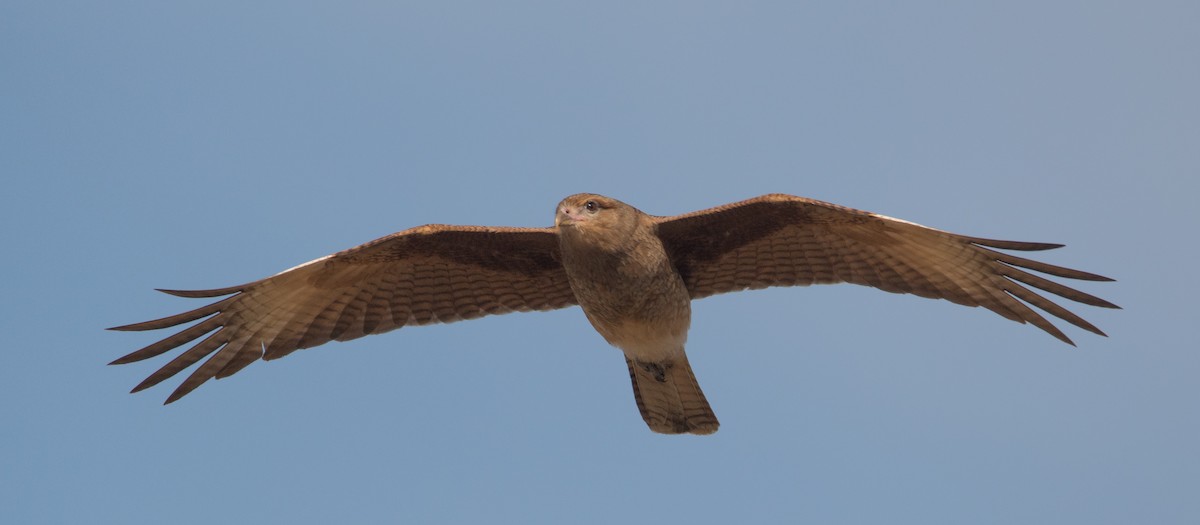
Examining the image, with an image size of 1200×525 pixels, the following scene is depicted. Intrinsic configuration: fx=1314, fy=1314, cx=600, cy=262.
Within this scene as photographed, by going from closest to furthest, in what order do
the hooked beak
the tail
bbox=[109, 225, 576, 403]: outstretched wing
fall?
the hooked beak < bbox=[109, 225, 576, 403]: outstretched wing < the tail

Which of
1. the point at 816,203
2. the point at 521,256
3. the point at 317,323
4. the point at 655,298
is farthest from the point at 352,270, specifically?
the point at 816,203

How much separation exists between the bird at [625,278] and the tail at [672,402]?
1cm

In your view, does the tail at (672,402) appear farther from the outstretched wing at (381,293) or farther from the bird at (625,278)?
the outstretched wing at (381,293)

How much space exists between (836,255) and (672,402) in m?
1.70

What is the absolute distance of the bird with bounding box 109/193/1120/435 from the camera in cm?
920

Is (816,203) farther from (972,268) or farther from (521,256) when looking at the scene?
(521,256)

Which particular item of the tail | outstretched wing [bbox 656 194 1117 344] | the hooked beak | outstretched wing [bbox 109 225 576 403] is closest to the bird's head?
the hooked beak

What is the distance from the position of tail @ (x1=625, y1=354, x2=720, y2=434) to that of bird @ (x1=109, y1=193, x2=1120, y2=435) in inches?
0.4

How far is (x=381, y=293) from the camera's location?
33.2ft

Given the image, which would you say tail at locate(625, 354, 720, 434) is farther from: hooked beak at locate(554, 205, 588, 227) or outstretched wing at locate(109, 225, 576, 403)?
hooked beak at locate(554, 205, 588, 227)

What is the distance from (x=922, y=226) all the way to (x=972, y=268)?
1.61ft

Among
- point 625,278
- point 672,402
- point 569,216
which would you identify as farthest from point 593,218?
point 672,402

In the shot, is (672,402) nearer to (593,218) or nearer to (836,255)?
(836,255)

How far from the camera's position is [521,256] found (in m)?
10.0
